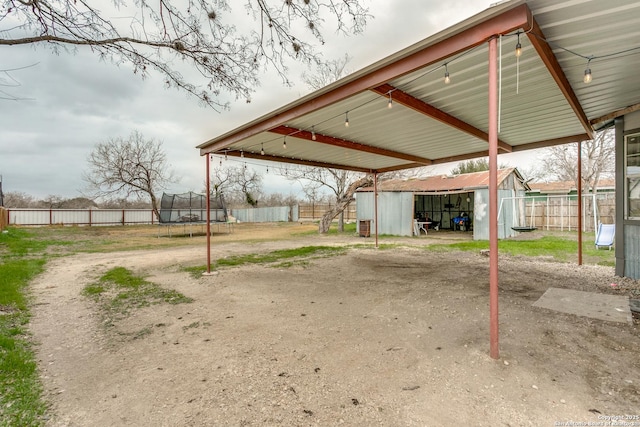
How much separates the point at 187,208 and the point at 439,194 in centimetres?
1205

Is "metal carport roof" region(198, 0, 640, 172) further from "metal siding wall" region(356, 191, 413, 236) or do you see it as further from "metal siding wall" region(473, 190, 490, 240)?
"metal siding wall" region(356, 191, 413, 236)

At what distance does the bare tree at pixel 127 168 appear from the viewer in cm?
1822

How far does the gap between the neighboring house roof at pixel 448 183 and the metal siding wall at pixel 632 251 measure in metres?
6.26

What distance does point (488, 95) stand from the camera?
329cm

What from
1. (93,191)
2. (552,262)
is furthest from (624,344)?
(93,191)

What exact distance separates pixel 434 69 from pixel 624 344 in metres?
2.90

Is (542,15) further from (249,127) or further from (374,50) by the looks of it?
(249,127)

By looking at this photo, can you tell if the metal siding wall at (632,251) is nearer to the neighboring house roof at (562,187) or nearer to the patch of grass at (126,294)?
the patch of grass at (126,294)

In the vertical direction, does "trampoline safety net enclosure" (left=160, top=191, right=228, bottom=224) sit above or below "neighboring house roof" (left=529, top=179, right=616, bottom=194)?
below

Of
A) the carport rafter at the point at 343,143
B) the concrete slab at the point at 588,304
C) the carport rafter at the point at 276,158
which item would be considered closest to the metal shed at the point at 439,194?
the carport rafter at the point at 343,143

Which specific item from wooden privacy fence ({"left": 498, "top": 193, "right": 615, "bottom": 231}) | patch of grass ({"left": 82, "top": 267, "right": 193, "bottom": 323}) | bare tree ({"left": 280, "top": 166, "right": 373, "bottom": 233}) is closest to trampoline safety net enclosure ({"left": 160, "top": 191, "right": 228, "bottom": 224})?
bare tree ({"left": 280, "top": 166, "right": 373, "bottom": 233})

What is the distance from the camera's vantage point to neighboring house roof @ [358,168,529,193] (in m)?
11.3

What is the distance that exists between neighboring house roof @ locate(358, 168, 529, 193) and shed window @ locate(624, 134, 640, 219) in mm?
6106

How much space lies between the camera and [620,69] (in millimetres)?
2914
